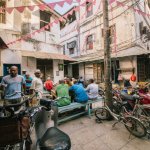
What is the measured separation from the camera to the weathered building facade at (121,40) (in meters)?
13.7

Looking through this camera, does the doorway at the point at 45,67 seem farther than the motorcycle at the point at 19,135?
Yes

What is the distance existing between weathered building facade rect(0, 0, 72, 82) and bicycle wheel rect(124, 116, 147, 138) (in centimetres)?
734

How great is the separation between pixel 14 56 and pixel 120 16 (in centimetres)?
953

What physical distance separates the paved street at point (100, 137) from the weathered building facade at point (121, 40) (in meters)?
7.86

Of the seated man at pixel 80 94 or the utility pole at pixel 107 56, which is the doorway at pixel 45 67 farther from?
the utility pole at pixel 107 56

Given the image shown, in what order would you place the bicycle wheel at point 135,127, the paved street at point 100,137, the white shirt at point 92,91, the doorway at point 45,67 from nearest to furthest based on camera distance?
the paved street at point 100,137 → the bicycle wheel at point 135,127 → the white shirt at point 92,91 → the doorway at point 45,67

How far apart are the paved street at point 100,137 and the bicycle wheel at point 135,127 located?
135mm

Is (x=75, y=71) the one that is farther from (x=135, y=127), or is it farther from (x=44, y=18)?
(x=135, y=127)

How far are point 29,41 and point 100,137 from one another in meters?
9.78

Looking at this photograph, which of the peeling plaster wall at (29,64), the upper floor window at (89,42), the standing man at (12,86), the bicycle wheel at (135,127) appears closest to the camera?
the bicycle wheel at (135,127)

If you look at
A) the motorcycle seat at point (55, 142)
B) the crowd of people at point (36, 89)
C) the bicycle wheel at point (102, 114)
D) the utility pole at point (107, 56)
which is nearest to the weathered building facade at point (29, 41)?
the crowd of people at point (36, 89)

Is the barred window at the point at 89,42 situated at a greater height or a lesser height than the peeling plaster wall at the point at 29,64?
greater

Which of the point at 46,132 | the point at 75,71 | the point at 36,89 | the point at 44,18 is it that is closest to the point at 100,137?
the point at 36,89

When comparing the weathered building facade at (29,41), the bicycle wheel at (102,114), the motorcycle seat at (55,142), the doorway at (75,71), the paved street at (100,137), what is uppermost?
the weathered building facade at (29,41)
